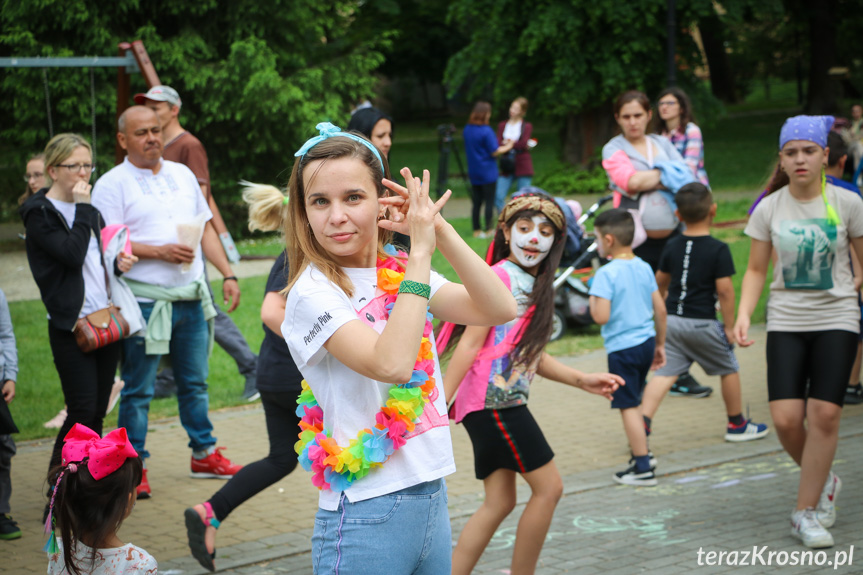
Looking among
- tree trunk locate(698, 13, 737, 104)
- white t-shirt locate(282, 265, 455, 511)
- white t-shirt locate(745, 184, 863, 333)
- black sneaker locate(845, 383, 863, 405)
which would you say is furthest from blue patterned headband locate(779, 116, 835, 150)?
tree trunk locate(698, 13, 737, 104)

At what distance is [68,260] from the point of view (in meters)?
5.17

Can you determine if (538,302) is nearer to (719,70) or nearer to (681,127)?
(681,127)

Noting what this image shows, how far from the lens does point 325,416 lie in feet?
9.00

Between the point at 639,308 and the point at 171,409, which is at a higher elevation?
the point at 639,308

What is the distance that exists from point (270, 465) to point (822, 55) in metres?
31.7

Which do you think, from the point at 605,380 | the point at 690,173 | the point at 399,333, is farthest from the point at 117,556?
the point at 690,173

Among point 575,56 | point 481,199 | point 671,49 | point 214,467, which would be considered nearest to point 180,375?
point 214,467

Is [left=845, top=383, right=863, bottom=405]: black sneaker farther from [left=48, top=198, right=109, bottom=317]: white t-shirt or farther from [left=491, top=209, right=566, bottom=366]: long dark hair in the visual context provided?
[left=48, top=198, right=109, bottom=317]: white t-shirt

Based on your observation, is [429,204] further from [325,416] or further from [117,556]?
[117,556]

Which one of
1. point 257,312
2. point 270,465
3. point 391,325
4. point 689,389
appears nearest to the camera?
point 391,325

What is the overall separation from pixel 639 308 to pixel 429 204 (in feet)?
12.9

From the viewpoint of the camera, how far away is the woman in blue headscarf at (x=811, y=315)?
16.3 ft

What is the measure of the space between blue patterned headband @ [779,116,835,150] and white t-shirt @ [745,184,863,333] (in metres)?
0.31

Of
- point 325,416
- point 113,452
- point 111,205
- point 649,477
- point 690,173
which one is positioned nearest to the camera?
point 325,416
